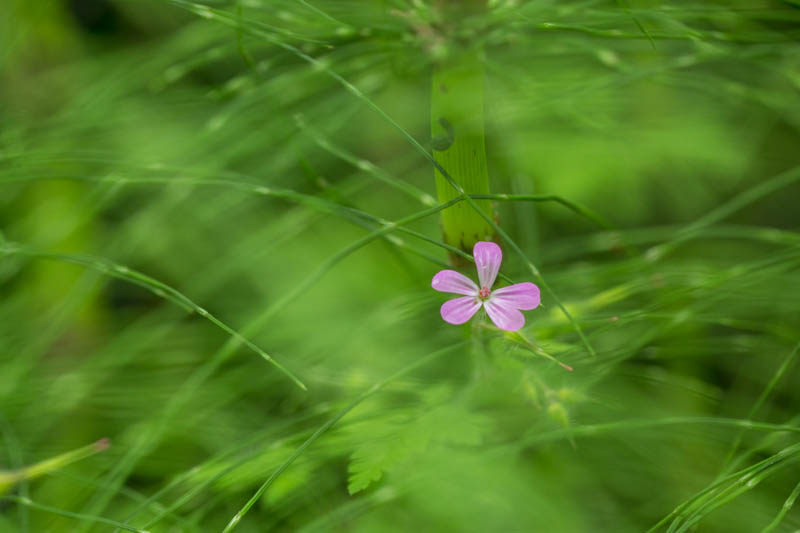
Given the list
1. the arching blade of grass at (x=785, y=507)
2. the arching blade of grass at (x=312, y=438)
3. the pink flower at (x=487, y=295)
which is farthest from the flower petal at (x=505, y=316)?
the arching blade of grass at (x=785, y=507)

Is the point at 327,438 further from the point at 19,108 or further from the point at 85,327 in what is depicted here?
the point at 19,108

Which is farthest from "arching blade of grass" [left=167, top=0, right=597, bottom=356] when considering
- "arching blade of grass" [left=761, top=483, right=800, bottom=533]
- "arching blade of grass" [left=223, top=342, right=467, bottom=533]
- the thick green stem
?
"arching blade of grass" [left=761, top=483, right=800, bottom=533]

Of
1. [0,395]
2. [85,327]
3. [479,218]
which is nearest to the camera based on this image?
[479,218]

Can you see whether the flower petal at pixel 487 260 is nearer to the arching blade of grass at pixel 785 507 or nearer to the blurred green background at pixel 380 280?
the blurred green background at pixel 380 280

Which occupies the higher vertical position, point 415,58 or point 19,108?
point 19,108

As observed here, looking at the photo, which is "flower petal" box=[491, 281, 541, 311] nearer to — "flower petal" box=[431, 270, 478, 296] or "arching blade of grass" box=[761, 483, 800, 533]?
"flower petal" box=[431, 270, 478, 296]

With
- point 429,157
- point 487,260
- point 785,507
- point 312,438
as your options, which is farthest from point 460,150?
point 785,507

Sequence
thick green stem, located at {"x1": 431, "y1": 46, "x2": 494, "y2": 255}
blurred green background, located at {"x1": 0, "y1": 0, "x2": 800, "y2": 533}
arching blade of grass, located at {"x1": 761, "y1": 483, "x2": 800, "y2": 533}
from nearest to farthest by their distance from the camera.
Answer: arching blade of grass, located at {"x1": 761, "y1": 483, "x2": 800, "y2": 533}
thick green stem, located at {"x1": 431, "y1": 46, "x2": 494, "y2": 255}
blurred green background, located at {"x1": 0, "y1": 0, "x2": 800, "y2": 533}

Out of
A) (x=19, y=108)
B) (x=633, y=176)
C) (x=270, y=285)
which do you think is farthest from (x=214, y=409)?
(x=633, y=176)
